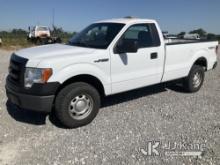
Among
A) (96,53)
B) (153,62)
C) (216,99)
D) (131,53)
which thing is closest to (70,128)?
(96,53)

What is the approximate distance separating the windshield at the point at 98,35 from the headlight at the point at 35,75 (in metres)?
1.26

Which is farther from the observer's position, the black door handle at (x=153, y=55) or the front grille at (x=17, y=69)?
the black door handle at (x=153, y=55)

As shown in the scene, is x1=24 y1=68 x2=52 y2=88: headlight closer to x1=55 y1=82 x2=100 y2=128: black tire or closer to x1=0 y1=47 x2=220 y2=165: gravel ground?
x1=55 y1=82 x2=100 y2=128: black tire

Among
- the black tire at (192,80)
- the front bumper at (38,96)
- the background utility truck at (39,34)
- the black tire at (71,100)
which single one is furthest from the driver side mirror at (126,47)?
the background utility truck at (39,34)

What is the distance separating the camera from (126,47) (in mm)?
4934

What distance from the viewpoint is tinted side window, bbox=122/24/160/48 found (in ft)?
18.0

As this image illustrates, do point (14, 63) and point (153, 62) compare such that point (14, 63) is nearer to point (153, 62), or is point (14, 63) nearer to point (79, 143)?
point (79, 143)

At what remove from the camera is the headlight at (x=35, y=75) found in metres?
4.12

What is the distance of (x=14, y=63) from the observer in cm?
464

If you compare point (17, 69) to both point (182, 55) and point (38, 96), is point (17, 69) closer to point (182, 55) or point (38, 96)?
point (38, 96)

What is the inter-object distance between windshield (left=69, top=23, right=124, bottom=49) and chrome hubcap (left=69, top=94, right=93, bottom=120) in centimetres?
103

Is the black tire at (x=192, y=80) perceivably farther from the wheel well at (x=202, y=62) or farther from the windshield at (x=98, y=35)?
the windshield at (x=98, y=35)

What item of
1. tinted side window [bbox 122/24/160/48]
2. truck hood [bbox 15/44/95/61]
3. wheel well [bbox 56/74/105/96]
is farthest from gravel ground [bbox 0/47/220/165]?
tinted side window [bbox 122/24/160/48]

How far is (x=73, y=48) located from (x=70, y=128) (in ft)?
4.96
